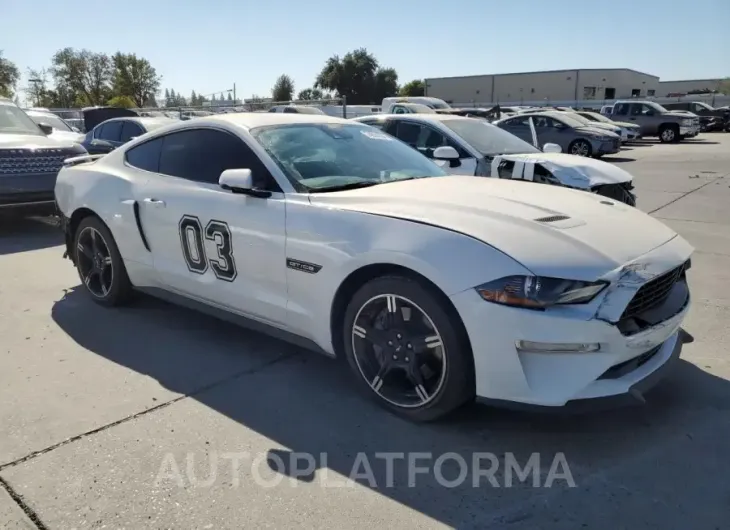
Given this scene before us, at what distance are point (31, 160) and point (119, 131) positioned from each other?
12.7 ft

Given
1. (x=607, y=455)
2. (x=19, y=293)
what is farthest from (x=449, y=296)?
(x=19, y=293)

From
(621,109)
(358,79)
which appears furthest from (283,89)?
(621,109)

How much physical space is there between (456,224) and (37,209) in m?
7.37

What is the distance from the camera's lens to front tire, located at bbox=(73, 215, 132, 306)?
4586 millimetres

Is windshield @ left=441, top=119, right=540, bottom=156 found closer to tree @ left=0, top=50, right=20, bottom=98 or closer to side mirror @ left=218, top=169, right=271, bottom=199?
side mirror @ left=218, top=169, right=271, bottom=199

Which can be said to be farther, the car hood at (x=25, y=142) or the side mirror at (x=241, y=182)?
the car hood at (x=25, y=142)

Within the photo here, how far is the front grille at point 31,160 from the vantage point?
7.36 metres

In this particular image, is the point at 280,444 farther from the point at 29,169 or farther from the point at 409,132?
the point at 29,169

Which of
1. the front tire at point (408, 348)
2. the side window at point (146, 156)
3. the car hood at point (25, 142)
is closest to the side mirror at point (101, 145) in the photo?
the car hood at point (25, 142)

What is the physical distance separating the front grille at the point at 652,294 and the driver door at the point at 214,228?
1818 millimetres

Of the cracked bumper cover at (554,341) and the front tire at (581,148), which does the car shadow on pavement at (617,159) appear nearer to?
the front tire at (581,148)

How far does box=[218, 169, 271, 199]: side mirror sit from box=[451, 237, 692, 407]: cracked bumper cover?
1433 mm

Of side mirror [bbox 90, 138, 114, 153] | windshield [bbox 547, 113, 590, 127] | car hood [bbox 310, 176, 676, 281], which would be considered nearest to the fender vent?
car hood [bbox 310, 176, 676, 281]

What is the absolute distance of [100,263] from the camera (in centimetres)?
474
